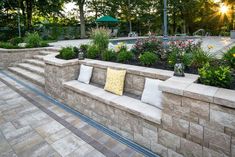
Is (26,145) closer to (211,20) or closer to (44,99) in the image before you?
(44,99)

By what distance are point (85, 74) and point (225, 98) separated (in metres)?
2.85

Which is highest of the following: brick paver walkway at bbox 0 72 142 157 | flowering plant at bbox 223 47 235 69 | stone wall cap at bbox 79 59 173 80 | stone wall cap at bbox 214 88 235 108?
flowering plant at bbox 223 47 235 69

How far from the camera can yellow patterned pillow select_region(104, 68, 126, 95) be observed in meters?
3.36

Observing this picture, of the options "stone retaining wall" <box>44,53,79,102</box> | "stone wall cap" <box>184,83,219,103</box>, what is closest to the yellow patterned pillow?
"stone retaining wall" <box>44,53,79,102</box>

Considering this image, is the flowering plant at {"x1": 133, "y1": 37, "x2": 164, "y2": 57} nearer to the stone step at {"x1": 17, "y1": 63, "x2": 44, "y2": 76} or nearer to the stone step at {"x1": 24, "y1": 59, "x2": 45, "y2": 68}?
the stone step at {"x1": 17, "y1": 63, "x2": 44, "y2": 76}

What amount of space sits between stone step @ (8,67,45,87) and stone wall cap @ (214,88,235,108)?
4548 millimetres

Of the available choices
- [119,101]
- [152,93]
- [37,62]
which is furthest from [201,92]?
[37,62]

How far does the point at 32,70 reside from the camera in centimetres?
653

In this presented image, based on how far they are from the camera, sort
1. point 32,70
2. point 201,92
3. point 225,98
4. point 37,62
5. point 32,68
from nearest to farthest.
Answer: point 225,98
point 201,92
point 32,70
point 32,68
point 37,62

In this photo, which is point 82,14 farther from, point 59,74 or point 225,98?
point 225,98

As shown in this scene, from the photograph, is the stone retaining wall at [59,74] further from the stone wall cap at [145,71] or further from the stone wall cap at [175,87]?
the stone wall cap at [175,87]

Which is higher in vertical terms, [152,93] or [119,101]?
[152,93]

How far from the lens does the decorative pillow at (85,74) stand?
4082 mm

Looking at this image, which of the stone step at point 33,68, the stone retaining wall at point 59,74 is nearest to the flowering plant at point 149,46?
the stone retaining wall at point 59,74
